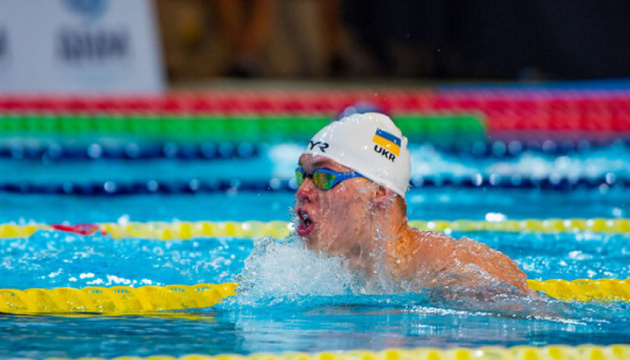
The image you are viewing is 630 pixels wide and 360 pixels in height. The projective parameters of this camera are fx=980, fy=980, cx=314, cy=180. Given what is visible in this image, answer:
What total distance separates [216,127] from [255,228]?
12.0 ft

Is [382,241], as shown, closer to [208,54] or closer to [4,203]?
[4,203]

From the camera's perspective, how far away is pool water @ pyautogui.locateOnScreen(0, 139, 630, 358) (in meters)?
2.41

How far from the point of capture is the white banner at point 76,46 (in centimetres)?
870

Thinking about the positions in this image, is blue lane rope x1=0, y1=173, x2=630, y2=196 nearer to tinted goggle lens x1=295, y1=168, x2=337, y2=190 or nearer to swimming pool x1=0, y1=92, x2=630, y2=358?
A: swimming pool x1=0, y1=92, x2=630, y2=358

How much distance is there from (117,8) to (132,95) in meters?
0.81

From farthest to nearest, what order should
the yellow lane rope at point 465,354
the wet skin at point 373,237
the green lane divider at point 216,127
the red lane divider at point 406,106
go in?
the red lane divider at point 406,106 → the green lane divider at point 216,127 → the wet skin at point 373,237 → the yellow lane rope at point 465,354

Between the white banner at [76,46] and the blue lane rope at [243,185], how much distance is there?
3.60m

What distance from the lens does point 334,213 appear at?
287 centimetres

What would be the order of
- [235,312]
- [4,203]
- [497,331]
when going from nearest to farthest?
[497,331] → [235,312] → [4,203]

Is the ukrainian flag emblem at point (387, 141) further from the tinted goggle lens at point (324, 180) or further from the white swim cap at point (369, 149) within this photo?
the tinted goggle lens at point (324, 180)

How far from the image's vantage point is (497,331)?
8.17 ft

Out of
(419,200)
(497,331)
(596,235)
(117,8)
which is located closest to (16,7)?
(117,8)

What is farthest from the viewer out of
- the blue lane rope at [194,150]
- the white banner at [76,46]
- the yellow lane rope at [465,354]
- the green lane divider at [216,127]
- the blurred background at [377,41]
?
the blurred background at [377,41]

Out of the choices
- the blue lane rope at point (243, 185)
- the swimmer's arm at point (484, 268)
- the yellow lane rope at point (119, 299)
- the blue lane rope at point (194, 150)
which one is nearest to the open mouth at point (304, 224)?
the yellow lane rope at point (119, 299)
